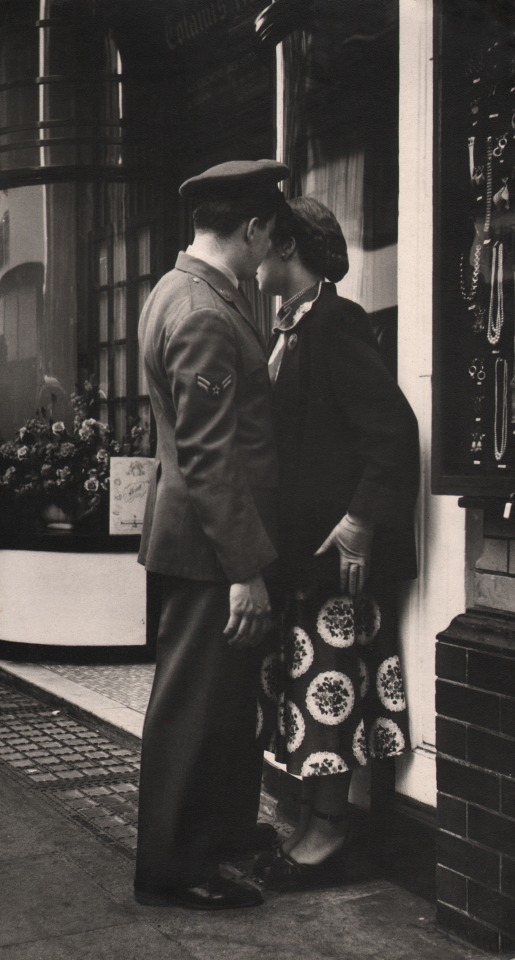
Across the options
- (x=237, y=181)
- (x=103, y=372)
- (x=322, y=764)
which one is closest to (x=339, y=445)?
(x=237, y=181)

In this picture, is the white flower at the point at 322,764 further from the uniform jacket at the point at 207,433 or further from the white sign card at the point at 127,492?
the white sign card at the point at 127,492

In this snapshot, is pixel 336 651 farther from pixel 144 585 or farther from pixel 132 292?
pixel 132 292

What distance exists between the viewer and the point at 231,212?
3291 mm

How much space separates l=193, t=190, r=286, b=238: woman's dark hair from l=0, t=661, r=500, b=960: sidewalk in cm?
199

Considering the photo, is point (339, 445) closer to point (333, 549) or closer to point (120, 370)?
point (333, 549)

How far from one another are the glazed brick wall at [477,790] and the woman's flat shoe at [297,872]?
1.47ft

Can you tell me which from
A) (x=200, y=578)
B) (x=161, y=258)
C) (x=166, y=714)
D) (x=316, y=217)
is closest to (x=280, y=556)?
(x=200, y=578)

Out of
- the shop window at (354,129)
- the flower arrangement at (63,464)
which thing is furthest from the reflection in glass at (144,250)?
the shop window at (354,129)

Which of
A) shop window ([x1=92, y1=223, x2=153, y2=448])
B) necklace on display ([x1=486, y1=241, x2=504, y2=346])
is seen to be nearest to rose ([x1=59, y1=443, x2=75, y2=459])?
shop window ([x1=92, y1=223, x2=153, y2=448])

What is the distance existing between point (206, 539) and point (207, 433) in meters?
0.32

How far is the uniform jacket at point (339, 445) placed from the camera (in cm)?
326

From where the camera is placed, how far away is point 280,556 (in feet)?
11.1

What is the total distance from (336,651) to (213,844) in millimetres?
661

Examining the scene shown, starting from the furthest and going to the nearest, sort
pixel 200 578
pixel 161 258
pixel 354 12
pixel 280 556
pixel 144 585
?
pixel 161 258 → pixel 144 585 → pixel 354 12 → pixel 280 556 → pixel 200 578
